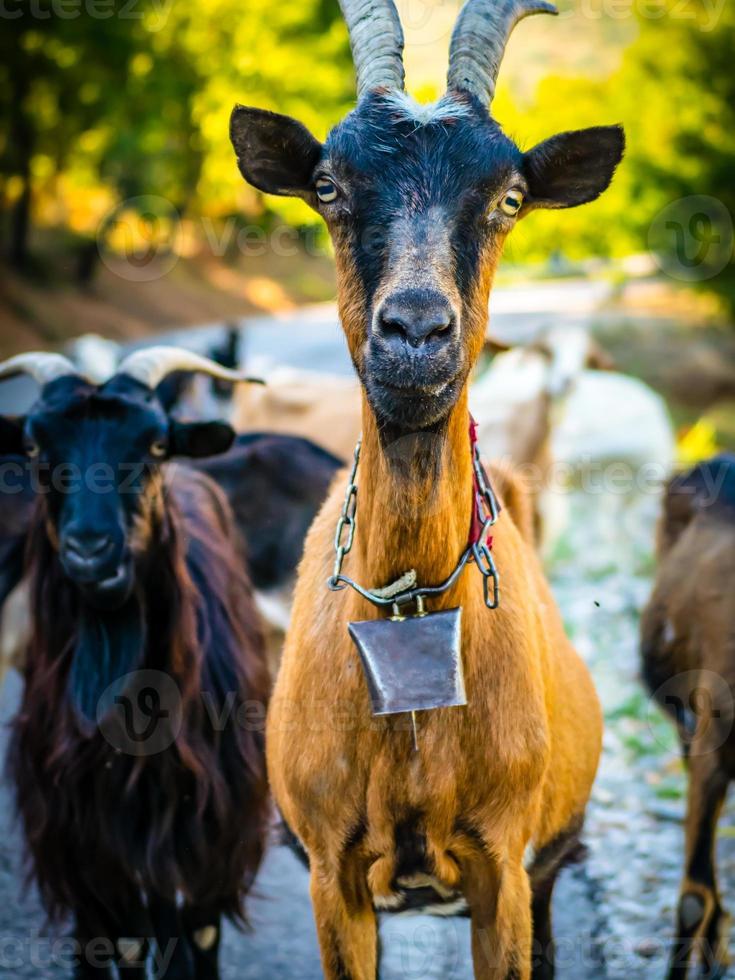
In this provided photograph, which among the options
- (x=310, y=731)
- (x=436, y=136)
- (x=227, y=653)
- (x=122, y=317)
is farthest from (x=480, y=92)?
(x=122, y=317)

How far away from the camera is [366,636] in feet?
10.1

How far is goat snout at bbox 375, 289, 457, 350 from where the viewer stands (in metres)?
2.70

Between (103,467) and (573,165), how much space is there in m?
2.09

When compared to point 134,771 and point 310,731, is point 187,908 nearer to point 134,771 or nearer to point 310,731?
point 134,771

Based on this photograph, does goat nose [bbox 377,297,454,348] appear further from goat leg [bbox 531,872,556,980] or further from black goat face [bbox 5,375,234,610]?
goat leg [bbox 531,872,556,980]

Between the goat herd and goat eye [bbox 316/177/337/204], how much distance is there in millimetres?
12

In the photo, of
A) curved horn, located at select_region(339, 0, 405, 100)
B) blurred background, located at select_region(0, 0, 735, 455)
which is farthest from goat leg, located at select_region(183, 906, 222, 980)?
blurred background, located at select_region(0, 0, 735, 455)

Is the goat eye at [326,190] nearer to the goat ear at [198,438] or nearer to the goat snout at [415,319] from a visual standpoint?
the goat snout at [415,319]

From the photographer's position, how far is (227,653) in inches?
197

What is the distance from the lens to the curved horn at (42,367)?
4.83 m

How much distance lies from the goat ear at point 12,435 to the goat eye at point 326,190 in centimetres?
207

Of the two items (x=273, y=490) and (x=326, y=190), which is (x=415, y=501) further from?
(x=273, y=490)

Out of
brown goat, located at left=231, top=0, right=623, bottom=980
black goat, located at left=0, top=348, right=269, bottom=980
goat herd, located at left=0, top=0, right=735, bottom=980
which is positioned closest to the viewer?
brown goat, located at left=231, top=0, right=623, bottom=980

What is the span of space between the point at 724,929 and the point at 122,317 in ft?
93.5
